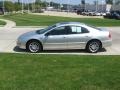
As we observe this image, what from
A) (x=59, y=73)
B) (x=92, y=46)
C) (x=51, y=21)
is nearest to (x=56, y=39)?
(x=92, y=46)

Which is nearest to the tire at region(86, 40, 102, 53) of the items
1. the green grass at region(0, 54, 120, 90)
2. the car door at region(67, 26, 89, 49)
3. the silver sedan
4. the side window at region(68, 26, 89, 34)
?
the silver sedan

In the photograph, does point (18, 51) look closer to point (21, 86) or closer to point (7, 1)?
point (21, 86)

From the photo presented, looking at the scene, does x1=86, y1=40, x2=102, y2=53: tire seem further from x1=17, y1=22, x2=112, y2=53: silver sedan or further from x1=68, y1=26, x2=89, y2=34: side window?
x1=68, y1=26, x2=89, y2=34: side window

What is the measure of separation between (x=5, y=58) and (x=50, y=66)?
101 inches

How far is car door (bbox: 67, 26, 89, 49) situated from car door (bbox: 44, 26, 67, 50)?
0.76 feet

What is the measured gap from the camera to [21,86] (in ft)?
27.3

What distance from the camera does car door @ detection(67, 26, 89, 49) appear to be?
15164 millimetres

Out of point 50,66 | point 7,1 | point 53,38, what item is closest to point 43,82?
point 50,66

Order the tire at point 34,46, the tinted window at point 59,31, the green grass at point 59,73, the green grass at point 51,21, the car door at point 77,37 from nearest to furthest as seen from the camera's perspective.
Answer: the green grass at point 59,73
the car door at point 77,37
the tinted window at point 59,31
the tire at point 34,46
the green grass at point 51,21

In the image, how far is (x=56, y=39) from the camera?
1516 centimetres

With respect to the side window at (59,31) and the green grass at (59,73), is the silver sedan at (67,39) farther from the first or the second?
the green grass at (59,73)

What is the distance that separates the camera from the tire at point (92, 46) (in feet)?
50.5

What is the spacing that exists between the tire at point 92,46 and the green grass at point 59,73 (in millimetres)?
2524

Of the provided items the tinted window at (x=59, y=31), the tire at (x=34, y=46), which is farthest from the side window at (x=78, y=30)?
the tire at (x=34, y=46)
